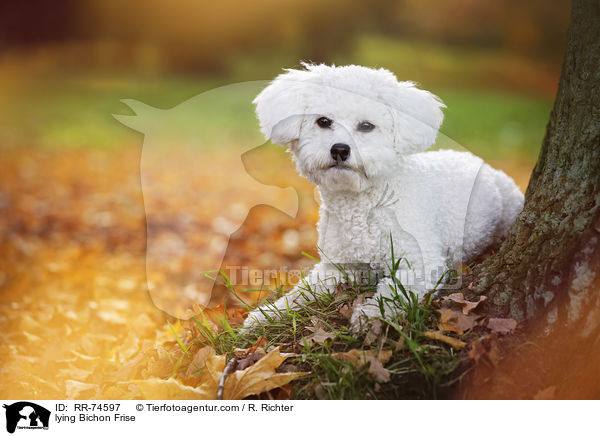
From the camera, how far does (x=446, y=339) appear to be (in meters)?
1.71

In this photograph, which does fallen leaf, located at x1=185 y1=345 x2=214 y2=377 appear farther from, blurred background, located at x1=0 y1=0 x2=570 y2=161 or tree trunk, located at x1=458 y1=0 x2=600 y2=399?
blurred background, located at x1=0 y1=0 x2=570 y2=161

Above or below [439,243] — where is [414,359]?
below

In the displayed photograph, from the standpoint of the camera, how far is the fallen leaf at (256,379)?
1.79 m

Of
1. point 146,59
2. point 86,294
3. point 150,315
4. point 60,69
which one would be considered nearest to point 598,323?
point 150,315

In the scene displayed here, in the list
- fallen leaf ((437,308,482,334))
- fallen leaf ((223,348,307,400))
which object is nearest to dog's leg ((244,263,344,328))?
fallen leaf ((223,348,307,400))

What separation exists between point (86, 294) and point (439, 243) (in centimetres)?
251

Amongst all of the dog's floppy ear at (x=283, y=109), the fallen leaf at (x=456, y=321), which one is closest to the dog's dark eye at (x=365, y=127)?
the dog's floppy ear at (x=283, y=109)

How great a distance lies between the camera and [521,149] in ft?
15.3

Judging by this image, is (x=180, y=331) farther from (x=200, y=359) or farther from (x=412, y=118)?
(x=412, y=118)

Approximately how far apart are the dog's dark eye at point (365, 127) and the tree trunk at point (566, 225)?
0.71 meters
